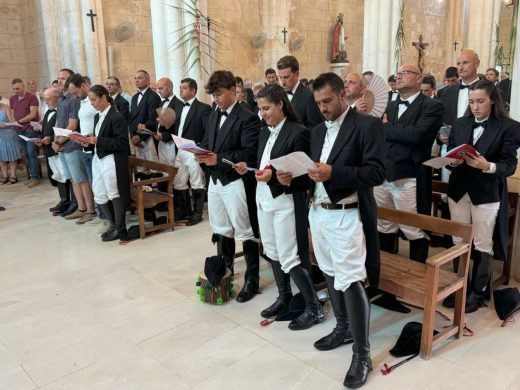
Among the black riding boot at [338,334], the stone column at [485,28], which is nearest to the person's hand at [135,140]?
the black riding boot at [338,334]

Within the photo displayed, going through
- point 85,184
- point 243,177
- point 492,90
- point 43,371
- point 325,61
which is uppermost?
point 325,61

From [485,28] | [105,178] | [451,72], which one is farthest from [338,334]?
[485,28]

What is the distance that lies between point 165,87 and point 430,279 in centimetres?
469

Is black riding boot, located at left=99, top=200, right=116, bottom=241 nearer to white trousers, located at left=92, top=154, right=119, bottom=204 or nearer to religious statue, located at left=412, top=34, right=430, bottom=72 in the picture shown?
white trousers, located at left=92, top=154, right=119, bottom=204

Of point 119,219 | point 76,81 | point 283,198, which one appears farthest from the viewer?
point 76,81

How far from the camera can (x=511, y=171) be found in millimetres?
3209

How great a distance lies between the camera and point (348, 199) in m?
2.56

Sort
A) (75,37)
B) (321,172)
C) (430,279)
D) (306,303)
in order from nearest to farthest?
1. (321,172)
2. (430,279)
3. (306,303)
4. (75,37)

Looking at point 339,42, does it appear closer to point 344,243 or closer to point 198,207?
point 198,207

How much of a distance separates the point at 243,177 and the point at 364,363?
1656 mm

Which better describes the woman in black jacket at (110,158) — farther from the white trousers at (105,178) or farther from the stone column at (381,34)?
the stone column at (381,34)

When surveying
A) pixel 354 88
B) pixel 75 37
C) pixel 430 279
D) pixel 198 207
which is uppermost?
pixel 75 37

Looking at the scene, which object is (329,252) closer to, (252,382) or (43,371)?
(252,382)

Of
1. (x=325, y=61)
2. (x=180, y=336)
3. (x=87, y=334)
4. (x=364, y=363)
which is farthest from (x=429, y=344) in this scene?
(x=325, y=61)
